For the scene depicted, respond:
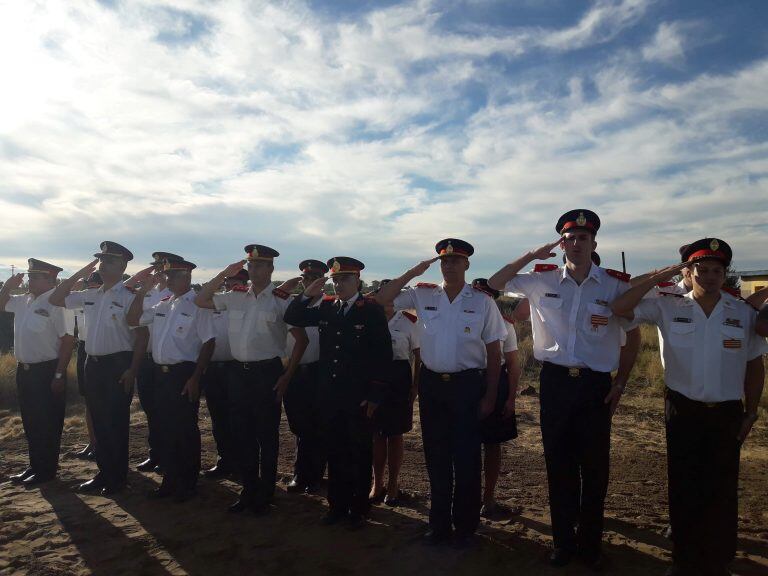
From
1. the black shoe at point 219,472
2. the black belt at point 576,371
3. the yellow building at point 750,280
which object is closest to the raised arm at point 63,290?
the black shoe at point 219,472

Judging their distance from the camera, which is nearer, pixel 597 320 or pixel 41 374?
pixel 597 320

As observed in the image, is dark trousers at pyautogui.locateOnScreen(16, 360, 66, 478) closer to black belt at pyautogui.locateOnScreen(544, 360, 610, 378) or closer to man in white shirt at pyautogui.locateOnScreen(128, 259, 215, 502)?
man in white shirt at pyautogui.locateOnScreen(128, 259, 215, 502)

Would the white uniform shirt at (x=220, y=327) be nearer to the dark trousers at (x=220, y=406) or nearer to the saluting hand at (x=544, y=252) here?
the dark trousers at (x=220, y=406)

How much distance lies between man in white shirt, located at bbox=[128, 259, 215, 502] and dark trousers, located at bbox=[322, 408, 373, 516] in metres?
1.66

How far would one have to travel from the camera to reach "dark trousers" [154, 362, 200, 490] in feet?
18.6

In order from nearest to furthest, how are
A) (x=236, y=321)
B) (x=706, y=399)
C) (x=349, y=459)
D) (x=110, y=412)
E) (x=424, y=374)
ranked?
(x=706, y=399), (x=424, y=374), (x=349, y=459), (x=236, y=321), (x=110, y=412)

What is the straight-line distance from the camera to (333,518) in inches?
192

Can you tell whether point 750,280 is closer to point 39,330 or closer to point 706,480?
point 706,480

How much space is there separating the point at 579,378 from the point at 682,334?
73 centimetres

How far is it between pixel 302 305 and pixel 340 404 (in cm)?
96

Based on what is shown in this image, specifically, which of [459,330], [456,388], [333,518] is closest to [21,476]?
[333,518]

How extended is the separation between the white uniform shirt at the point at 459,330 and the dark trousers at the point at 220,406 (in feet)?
9.42

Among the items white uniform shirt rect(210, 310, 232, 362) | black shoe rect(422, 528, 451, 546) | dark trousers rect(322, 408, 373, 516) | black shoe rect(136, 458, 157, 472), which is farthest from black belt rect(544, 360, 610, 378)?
black shoe rect(136, 458, 157, 472)

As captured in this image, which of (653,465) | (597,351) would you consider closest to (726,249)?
(597,351)
